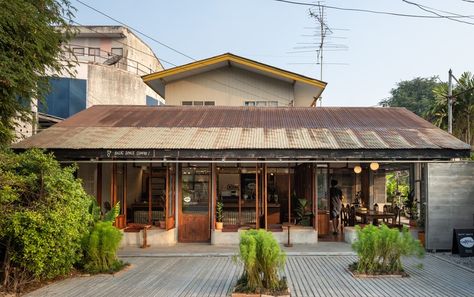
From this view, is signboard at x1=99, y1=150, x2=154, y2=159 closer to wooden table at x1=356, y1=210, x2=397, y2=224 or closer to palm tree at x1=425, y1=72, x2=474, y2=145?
wooden table at x1=356, y1=210, x2=397, y2=224

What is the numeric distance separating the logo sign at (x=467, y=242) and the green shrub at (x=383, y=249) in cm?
290

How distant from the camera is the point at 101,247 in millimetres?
9875

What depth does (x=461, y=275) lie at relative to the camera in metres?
9.72

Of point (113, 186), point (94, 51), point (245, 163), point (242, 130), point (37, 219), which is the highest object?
point (94, 51)

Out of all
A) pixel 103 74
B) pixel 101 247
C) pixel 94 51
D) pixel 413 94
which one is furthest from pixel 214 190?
pixel 413 94

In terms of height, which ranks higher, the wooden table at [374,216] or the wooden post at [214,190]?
the wooden post at [214,190]

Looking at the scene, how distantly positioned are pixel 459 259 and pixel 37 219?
10.0 meters

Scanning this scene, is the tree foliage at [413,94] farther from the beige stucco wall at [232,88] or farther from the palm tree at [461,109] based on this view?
the beige stucco wall at [232,88]

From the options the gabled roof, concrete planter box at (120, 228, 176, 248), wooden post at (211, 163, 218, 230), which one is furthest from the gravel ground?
the gabled roof

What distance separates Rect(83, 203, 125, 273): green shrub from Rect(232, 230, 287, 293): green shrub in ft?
10.7

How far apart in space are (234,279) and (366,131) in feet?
22.6

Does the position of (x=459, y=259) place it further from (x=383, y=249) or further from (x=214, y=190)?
(x=214, y=190)

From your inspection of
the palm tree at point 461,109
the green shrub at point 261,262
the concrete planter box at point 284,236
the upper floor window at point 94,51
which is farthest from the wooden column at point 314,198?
the upper floor window at point 94,51

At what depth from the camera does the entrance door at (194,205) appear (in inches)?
550
